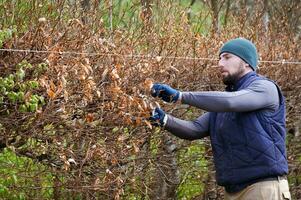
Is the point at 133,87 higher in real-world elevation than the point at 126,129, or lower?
higher

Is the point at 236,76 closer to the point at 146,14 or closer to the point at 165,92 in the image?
the point at 165,92

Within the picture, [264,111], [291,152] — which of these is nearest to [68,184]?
[264,111]

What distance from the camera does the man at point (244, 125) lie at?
16.2ft

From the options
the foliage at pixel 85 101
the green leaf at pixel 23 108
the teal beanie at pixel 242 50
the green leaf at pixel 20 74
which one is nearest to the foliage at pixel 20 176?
the foliage at pixel 85 101

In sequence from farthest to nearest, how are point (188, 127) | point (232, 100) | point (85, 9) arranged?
1. point (85, 9)
2. point (188, 127)
3. point (232, 100)

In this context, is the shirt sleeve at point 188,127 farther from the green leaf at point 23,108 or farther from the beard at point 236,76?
the green leaf at point 23,108

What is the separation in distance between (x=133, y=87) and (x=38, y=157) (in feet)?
2.83

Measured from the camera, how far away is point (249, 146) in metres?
5.08

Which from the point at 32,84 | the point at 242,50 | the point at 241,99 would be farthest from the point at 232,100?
the point at 32,84

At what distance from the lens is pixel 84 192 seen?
554 centimetres

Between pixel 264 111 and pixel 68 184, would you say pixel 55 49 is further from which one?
pixel 264 111

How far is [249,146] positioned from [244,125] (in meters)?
0.15

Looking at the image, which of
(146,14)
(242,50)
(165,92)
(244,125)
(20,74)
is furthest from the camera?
(146,14)

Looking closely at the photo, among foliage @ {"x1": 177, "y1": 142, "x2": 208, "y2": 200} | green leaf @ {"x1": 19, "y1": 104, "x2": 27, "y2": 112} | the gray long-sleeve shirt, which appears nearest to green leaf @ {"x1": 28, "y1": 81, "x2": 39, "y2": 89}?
green leaf @ {"x1": 19, "y1": 104, "x2": 27, "y2": 112}
